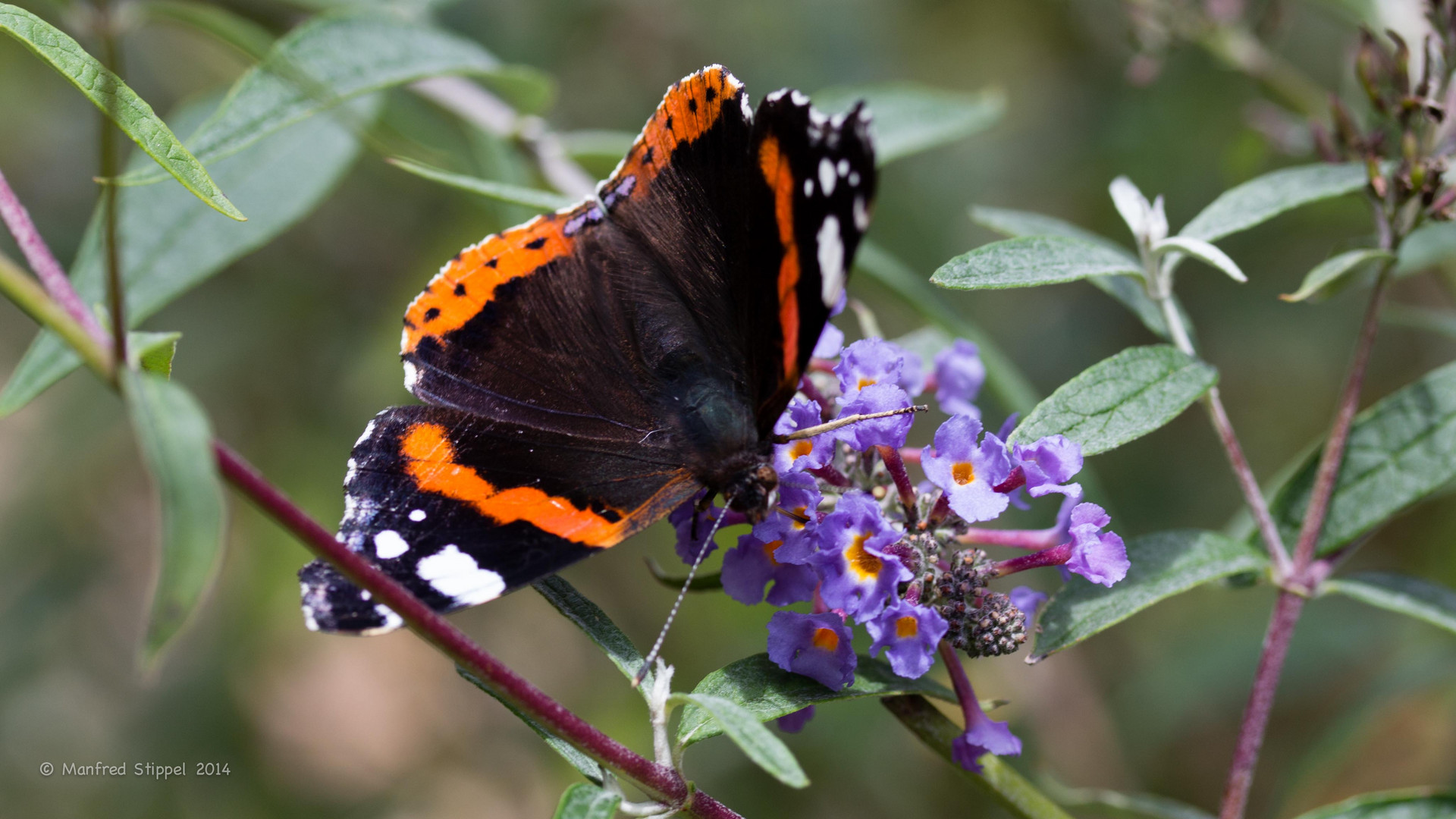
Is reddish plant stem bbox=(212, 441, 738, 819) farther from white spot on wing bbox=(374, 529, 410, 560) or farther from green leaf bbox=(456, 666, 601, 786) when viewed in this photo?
white spot on wing bbox=(374, 529, 410, 560)

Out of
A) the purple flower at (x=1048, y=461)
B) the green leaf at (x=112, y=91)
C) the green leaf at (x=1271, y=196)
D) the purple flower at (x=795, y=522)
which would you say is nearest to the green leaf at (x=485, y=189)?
the green leaf at (x=112, y=91)

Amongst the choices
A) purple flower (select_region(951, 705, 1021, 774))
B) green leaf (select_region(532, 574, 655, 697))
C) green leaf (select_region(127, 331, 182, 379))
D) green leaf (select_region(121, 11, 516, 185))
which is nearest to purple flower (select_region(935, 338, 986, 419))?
purple flower (select_region(951, 705, 1021, 774))

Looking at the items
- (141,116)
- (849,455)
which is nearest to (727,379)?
(849,455)

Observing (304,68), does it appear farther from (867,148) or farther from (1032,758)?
(1032,758)

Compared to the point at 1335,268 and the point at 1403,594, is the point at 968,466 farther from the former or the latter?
the point at 1403,594

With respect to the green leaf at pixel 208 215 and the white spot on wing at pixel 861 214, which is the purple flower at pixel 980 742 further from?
the green leaf at pixel 208 215

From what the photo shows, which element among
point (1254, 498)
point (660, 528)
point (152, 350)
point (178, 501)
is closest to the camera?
point (178, 501)

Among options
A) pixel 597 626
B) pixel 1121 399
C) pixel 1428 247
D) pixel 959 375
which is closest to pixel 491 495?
pixel 597 626
